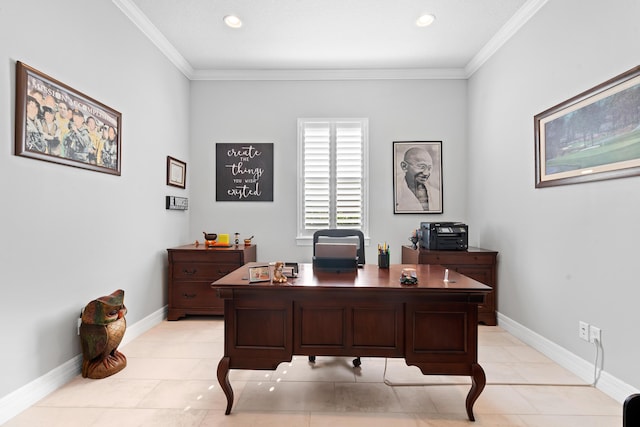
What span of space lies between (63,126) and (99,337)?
5.10 feet

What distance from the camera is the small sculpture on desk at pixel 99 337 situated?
2.42 metres

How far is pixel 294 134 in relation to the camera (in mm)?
4477

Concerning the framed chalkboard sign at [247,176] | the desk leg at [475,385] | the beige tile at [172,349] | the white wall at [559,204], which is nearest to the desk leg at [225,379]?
the beige tile at [172,349]

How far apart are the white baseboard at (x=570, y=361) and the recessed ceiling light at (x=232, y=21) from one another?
13.6ft

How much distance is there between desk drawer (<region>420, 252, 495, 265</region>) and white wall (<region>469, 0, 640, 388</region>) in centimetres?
18

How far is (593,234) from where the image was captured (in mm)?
2383

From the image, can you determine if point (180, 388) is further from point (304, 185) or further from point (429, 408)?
point (304, 185)

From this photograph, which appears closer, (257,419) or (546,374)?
(257,419)

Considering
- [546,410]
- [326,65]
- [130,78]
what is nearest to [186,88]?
[130,78]

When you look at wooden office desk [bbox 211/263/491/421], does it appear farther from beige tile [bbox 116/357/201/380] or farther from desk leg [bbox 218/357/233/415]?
beige tile [bbox 116/357/201/380]

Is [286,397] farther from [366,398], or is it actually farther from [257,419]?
[366,398]

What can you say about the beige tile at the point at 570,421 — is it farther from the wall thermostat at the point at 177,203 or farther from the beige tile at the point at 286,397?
the wall thermostat at the point at 177,203

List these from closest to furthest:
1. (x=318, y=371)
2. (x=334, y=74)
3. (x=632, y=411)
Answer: (x=632, y=411) → (x=318, y=371) → (x=334, y=74)

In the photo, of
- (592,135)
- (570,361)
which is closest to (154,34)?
(592,135)
